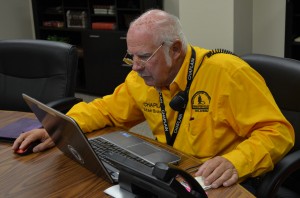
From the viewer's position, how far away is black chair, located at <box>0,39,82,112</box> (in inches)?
90.4

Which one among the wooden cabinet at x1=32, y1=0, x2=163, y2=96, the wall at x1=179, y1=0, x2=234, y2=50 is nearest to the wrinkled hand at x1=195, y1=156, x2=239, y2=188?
the wall at x1=179, y1=0, x2=234, y2=50

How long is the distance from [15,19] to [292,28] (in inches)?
138

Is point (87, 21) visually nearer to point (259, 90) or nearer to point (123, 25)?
point (123, 25)

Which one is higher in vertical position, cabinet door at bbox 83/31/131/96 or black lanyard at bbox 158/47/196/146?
black lanyard at bbox 158/47/196/146

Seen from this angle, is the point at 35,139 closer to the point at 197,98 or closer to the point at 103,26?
the point at 197,98

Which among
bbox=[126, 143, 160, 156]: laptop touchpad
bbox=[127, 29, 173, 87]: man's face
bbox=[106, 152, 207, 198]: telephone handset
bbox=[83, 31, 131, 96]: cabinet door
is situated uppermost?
bbox=[127, 29, 173, 87]: man's face

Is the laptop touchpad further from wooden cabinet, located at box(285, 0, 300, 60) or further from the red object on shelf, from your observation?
the red object on shelf

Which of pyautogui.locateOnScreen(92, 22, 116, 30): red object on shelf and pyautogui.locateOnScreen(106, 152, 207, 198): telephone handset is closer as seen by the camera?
pyautogui.locateOnScreen(106, 152, 207, 198): telephone handset

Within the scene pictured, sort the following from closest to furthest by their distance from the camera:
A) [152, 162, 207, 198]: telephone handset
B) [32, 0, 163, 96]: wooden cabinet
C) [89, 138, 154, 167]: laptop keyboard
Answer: [152, 162, 207, 198]: telephone handset < [89, 138, 154, 167]: laptop keyboard < [32, 0, 163, 96]: wooden cabinet

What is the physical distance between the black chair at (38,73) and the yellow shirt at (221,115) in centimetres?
53

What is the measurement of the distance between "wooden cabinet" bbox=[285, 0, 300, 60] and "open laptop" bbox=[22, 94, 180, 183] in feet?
8.43

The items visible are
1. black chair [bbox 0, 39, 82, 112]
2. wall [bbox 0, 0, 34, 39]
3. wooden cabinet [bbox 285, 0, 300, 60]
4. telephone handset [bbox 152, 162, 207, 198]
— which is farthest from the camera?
wall [bbox 0, 0, 34, 39]

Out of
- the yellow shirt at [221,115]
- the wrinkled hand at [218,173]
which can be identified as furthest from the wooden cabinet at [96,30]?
the wrinkled hand at [218,173]

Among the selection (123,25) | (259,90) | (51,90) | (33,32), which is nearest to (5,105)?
(51,90)
